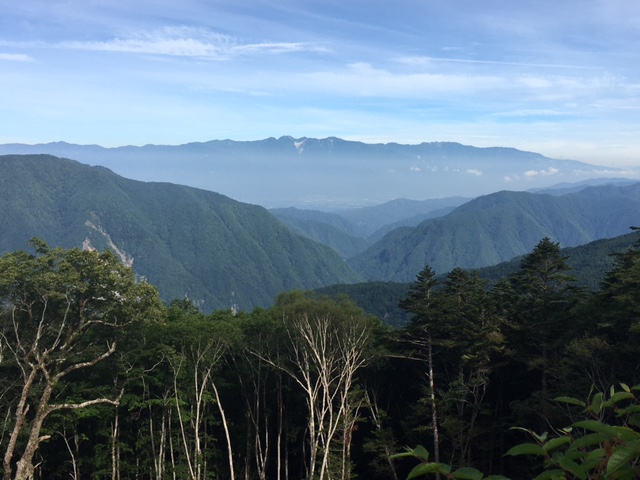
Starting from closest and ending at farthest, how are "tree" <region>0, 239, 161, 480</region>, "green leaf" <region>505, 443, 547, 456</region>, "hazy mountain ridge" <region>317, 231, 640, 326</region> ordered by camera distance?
"green leaf" <region>505, 443, 547, 456</region> → "tree" <region>0, 239, 161, 480</region> → "hazy mountain ridge" <region>317, 231, 640, 326</region>

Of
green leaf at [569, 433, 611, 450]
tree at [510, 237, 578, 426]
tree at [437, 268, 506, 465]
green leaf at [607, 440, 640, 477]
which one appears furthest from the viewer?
tree at [510, 237, 578, 426]

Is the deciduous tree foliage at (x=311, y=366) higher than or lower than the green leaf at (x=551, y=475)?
lower

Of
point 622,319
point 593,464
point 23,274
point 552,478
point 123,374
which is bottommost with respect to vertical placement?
point 123,374

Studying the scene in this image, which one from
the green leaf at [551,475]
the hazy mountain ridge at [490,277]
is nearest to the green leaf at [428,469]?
the green leaf at [551,475]

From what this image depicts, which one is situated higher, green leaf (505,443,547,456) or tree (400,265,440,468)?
green leaf (505,443,547,456)

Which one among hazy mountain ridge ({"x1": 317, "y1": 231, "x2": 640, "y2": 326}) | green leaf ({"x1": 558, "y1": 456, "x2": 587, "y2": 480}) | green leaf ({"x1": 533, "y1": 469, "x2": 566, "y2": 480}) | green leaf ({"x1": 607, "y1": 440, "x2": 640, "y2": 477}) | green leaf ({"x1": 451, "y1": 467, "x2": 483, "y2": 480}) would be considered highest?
green leaf ({"x1": 607, "y1": 440, "x2": 640, "y2": 477})

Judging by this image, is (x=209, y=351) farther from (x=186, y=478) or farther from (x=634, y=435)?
(x=634, y=435)

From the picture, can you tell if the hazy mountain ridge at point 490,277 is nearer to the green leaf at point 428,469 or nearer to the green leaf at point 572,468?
the green leaf at point 572,468

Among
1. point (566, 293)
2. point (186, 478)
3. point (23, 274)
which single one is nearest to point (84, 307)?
point (23, 274)

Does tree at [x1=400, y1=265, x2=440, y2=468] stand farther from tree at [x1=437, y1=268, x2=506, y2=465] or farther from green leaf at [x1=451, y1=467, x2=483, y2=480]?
green leaf at [x1=451, y1=467, x2=483, y2=480]

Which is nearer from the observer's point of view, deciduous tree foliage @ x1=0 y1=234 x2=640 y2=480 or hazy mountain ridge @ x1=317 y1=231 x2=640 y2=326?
deciduous tree foliage @ x1=0 y1=234 x2=640 y2=480

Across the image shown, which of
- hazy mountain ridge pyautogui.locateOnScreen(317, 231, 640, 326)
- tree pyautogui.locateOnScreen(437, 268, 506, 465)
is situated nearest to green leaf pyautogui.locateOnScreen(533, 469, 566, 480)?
tree pyautogui.locateOnScreen(437, 268, 506, 465)
